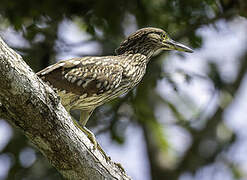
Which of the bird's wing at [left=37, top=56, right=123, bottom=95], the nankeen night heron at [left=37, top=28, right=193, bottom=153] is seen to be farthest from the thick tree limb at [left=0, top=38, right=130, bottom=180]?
the bird's wing at [left=37, top=56, right=123, bottom=95]

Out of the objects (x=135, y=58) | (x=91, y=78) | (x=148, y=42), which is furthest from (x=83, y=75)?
(x=148, y=42)

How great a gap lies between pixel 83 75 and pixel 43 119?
44.9 inches

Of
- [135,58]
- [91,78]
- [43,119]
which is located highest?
[43,119]

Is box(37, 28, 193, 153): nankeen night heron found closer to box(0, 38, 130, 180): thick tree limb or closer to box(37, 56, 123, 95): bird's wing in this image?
box(37, 56, 123, 95): bird's wing

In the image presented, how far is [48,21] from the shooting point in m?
6.50

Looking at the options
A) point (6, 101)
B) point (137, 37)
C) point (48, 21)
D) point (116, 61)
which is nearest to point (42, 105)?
point (6, 101)

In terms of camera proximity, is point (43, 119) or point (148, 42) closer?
point (43, 119)

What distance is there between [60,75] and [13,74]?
1.22 metres

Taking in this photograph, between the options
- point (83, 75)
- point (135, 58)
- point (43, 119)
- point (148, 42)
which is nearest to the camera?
point (43, 119)

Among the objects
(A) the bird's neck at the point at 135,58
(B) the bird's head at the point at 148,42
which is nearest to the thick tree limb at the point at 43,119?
(A) the bird's neck at the point at 135,58

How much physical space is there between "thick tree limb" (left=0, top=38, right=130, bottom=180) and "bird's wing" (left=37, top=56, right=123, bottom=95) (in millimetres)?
675

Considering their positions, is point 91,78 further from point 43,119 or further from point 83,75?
point 43,119

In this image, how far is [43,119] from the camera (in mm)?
3662

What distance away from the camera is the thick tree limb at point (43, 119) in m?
3.44
